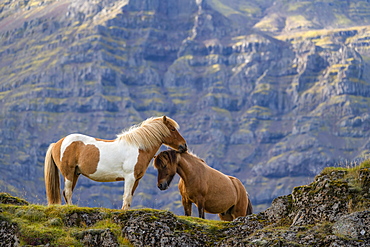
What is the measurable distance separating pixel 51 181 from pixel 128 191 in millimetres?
3208

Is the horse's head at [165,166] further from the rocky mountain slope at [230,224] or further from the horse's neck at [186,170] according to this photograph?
the rocky mountain slope at [230,224]

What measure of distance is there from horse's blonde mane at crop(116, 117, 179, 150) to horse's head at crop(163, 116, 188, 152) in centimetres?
6

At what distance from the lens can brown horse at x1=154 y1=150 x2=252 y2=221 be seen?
77.7ft

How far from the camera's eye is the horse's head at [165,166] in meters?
23.5

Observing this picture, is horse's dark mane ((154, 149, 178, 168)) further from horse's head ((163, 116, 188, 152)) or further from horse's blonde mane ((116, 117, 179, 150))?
horse's blonde mane ((116, 117, 179, 150))

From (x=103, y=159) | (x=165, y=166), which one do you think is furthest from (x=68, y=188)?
(x=165, y=166)

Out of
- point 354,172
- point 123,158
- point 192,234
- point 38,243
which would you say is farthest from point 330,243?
point 123,158

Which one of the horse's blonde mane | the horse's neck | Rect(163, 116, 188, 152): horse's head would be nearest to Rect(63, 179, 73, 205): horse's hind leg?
the horse's blonde mane

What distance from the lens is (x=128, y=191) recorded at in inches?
861

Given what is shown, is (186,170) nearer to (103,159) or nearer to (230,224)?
(103,159)

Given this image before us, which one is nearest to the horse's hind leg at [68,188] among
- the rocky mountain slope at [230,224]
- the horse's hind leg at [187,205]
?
the rocky mountain slope at [230,224]

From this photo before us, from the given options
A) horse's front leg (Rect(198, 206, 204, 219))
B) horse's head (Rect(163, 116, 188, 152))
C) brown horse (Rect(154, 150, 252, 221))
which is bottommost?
horse's front leg (Rect(198, 206, 204, 219))

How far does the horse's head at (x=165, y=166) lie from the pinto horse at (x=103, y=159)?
525 mm

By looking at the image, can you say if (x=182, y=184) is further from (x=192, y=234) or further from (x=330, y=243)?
(x=330, y=243)
